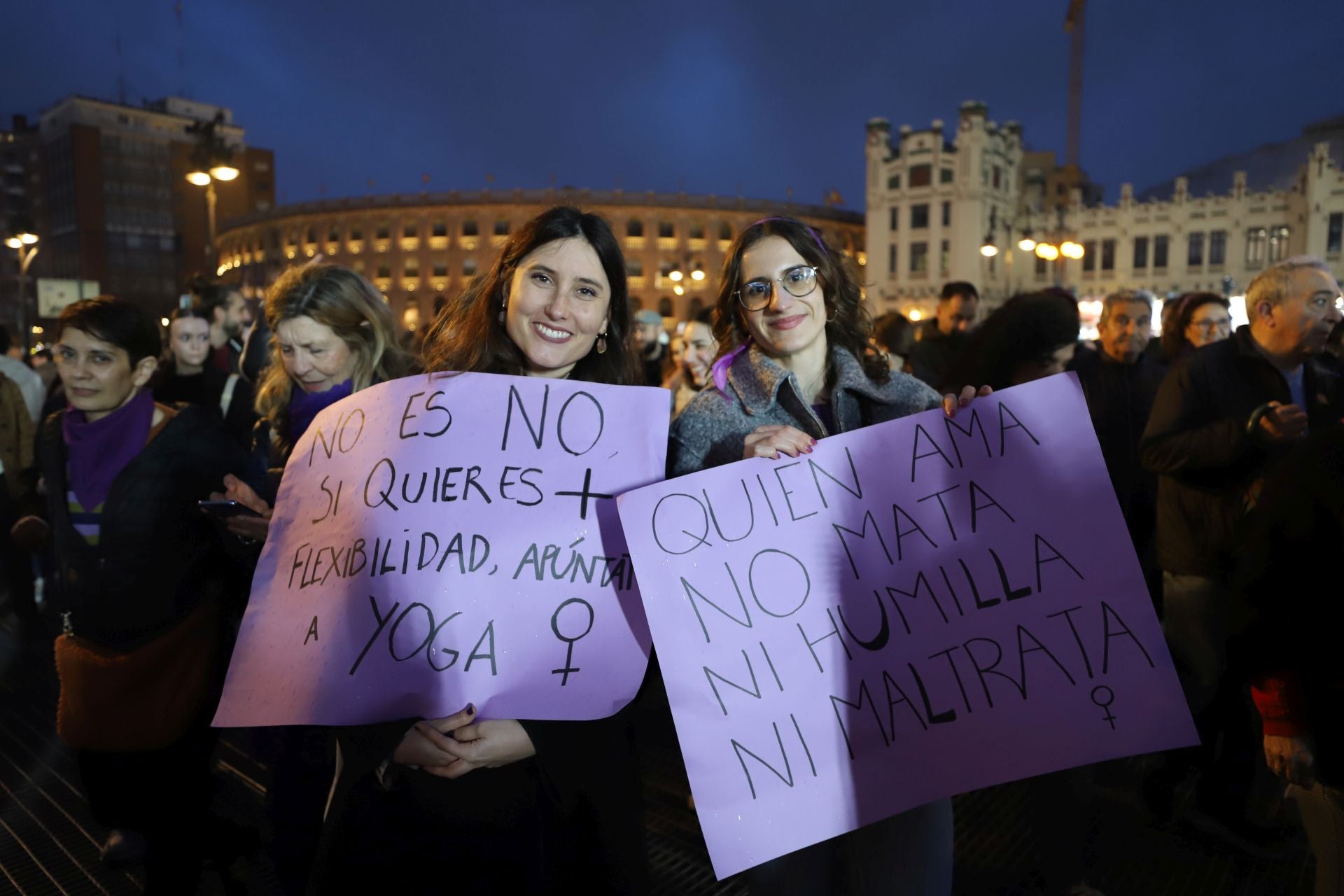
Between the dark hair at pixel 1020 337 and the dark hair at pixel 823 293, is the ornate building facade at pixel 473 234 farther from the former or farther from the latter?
the dark hair at pixel 823 293

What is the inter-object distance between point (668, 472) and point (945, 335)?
16.1 feet

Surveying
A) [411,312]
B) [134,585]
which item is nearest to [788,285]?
[134,585]

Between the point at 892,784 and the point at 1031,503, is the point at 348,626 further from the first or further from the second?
the point at 1031,503

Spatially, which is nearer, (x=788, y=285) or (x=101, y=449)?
(x=788, y=285)

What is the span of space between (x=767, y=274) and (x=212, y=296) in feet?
16.6

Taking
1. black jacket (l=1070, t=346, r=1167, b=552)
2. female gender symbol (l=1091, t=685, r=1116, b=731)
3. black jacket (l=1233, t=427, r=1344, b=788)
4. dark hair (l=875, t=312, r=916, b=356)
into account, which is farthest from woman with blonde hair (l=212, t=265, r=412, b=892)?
dark hair (l=875, t=312, r=916, b=356)

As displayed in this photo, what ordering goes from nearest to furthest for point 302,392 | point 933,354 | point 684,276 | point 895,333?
1. point 302,392
2. point 933,354
3. point 895,333
4. point 684,276

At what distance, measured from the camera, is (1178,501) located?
335 centimetres

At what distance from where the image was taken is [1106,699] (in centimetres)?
170

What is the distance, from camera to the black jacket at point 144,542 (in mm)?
2514

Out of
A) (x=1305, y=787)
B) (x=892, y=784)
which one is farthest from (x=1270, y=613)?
(x=892, y=784)

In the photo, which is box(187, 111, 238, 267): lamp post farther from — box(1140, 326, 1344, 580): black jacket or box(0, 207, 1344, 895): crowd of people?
box(1140, 326, 1344, 580): black jacket

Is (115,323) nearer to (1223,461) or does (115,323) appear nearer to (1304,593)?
(1304,593)

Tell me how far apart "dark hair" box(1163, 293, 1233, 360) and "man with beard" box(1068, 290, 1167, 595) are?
21 cm
